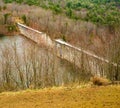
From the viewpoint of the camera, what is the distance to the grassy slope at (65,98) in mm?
8062

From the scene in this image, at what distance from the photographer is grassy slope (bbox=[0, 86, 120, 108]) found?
8062 millimetres

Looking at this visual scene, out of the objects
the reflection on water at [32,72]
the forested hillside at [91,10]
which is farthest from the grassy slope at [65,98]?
the forested hillside at [91,10]

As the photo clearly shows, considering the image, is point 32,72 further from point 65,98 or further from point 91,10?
point 91,10

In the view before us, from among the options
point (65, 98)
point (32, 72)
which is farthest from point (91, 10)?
point (65, 98)

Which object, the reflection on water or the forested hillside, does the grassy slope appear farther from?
the forested hillside

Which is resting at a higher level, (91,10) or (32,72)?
(91,10)

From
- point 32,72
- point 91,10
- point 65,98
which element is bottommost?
point 32,72

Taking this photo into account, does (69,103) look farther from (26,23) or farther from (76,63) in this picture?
(26,23)

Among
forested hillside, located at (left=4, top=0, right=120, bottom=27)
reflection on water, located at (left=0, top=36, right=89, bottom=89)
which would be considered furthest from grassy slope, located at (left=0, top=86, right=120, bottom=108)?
forested hillside, located at (left=4, top=0, right=120, bottom=27)

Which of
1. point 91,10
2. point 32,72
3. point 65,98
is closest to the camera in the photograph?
point 65,98

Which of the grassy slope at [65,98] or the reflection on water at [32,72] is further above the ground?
the grassy slope at [65,98]

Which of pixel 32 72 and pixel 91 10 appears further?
→ pixel 91 10

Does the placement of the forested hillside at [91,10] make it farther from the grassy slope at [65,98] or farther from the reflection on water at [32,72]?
the grassy slope at [65,98]

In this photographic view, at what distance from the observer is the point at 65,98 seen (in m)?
8.66
